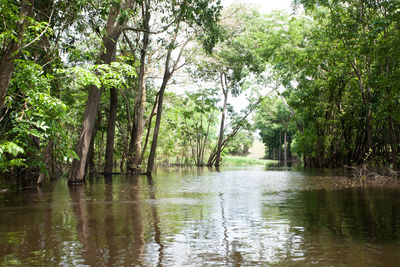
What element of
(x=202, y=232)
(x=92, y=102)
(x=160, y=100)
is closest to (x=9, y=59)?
(x=202, y=232)

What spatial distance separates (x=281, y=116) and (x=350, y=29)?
33.0m

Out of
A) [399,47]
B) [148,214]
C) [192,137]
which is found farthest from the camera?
[192,137]

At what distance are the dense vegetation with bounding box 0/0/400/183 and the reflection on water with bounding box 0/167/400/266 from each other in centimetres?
210

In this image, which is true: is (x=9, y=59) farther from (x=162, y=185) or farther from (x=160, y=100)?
(x=160, y=100)

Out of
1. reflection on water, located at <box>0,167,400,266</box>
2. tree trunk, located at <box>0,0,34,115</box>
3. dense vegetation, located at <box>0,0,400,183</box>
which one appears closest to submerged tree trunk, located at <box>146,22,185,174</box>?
dense vegetation, located at <box>0,0,400,183</box>

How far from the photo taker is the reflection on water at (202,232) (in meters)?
3.93

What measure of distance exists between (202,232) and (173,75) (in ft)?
62.6

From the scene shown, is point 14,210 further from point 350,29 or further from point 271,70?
point 271,70

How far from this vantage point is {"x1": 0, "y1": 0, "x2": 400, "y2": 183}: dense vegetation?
8930 mm

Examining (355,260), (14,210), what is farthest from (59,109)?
(355,260)

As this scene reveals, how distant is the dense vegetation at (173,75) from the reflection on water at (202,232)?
210 centimetres

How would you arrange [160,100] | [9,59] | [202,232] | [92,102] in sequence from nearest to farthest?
[202,232] < [9,59] < [92,102] < [160,100]

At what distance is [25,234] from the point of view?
517cm

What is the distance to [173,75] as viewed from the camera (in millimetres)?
23562
